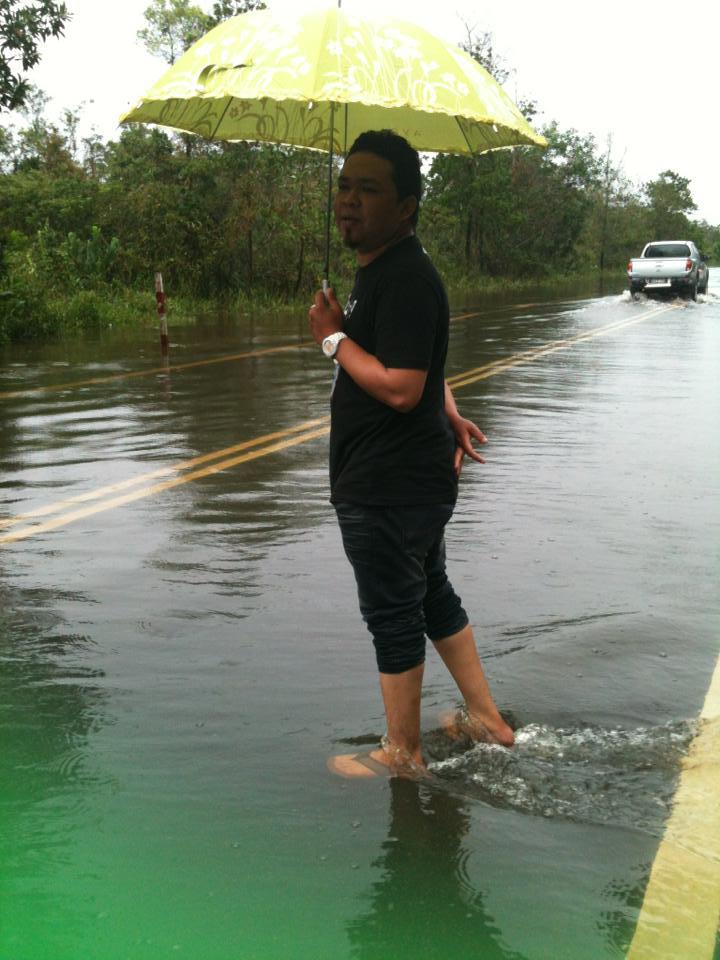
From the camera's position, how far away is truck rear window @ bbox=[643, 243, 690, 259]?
3975 cm

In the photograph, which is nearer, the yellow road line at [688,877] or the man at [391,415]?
the yellow road line at [688,877]

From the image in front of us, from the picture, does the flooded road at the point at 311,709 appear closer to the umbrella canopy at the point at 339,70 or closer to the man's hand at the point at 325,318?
the man's hand at the point at 325,318

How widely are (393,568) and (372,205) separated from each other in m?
1.05

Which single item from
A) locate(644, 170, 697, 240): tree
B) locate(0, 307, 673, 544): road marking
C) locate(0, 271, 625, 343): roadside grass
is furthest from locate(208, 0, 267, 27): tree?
locate(644, 170, 697, 240): tree

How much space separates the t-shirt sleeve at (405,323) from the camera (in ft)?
12.1

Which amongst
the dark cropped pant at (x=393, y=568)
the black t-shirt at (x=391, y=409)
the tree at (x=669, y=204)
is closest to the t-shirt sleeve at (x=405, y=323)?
the black t-shirt at (x=391, y=409)

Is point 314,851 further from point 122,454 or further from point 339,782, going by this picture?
point 122,454

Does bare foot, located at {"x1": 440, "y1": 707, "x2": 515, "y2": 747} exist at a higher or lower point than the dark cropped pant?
lower

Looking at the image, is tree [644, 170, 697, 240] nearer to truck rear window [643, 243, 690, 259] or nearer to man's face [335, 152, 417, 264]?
truck rear window [643, 243, 690, 259]

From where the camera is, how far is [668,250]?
40188 millimetres

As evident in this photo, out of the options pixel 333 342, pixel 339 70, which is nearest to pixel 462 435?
pixel 333 342

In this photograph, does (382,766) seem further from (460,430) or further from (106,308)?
(106,308)

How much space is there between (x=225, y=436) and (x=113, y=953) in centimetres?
831

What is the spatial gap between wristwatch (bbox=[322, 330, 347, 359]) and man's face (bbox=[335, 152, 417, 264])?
0.25m
